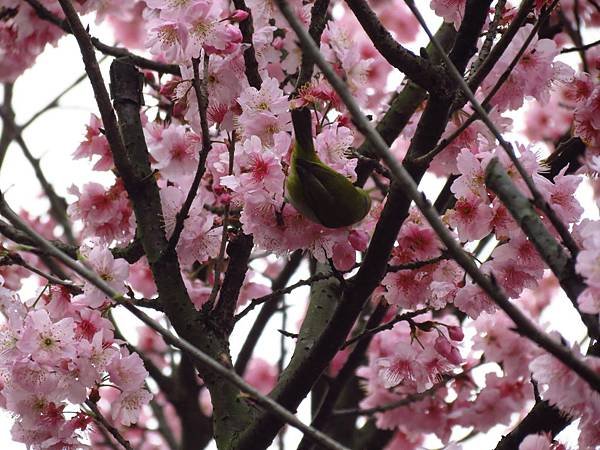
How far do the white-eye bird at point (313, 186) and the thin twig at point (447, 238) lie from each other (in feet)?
1.11

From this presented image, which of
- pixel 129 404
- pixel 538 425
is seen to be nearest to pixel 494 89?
pixel 538 425

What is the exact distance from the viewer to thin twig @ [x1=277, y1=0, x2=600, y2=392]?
121 centimetres

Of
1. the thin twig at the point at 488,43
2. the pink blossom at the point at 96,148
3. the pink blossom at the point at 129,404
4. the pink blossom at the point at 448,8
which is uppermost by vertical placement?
the pink blossom at the point at 96,148

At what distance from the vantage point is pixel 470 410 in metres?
3.28

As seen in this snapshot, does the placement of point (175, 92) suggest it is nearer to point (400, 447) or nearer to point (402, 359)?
point (402, 359)

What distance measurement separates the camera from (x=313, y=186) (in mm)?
1637

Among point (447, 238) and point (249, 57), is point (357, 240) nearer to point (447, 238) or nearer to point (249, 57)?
point (249, 57)

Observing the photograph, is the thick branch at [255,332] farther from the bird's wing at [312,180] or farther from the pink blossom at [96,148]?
the bird's wing at [312,180]

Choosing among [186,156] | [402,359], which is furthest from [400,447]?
[186,156]

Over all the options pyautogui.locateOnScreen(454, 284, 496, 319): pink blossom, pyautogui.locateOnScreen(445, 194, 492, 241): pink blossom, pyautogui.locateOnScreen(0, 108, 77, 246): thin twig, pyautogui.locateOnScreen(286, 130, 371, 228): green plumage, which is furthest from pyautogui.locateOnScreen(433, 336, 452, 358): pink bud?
pyautogui.locateOnScreen(0, 108, 77, 246): thin twig

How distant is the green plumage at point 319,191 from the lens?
5.38ft

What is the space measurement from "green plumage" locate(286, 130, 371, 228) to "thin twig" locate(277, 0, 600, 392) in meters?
0.34

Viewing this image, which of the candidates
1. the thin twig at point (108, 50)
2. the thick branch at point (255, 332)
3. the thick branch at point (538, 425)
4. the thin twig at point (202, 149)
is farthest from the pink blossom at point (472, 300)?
the thick branch at point (255, 332)

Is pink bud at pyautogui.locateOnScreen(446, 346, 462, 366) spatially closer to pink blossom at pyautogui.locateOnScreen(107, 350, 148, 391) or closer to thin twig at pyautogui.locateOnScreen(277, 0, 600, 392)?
pink blossom at pyautogui.locateOnScreen(107, 350, 148, 391)
